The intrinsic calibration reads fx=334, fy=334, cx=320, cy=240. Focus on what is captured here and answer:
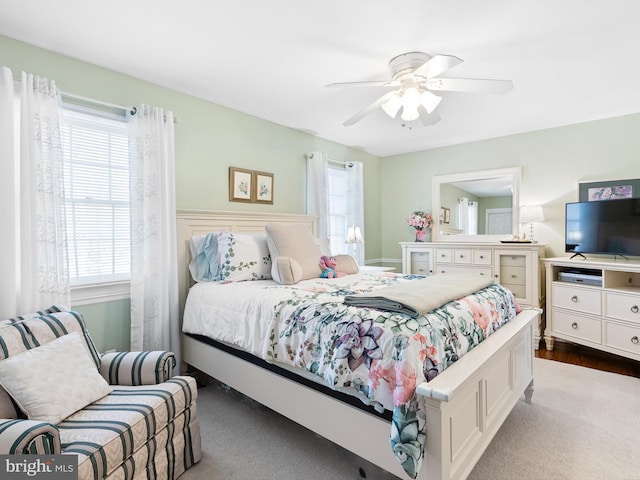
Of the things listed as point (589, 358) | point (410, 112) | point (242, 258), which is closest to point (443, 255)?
point (589, 358)

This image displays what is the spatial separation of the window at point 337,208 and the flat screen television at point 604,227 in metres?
2.55

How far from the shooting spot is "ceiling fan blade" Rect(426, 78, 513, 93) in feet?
6.66

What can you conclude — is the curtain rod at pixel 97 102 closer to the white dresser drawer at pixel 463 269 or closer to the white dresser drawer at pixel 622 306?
the white dresser drawer at pixel 463 269

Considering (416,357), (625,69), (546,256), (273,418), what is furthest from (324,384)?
(546,256)

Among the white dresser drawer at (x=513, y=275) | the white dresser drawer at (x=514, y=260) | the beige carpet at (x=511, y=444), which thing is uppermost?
the white dresser drawer at (x=514, y=260)

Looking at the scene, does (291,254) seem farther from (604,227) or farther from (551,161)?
(551,161)

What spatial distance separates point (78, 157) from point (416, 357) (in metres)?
2.57

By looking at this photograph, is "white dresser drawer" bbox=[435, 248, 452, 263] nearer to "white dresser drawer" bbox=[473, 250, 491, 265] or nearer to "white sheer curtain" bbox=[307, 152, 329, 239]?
"white dresser drawer" bbox=[473, 250, 491, 265]

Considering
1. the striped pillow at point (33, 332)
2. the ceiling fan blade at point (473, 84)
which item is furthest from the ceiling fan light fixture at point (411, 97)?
the striped pillow at point (33, 332)

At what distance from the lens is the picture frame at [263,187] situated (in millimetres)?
3557

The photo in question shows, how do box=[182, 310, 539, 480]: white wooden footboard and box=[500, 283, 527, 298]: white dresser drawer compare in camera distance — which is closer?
box=[182, 310, 539, 480]: white wooden footboard

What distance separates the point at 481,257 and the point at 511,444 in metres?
2.45

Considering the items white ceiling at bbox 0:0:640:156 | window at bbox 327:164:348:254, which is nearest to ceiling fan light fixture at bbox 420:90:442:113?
white ceiling at bbox 0:0:640:156

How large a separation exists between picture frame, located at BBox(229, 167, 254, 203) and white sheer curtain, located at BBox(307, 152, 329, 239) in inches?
32.3
